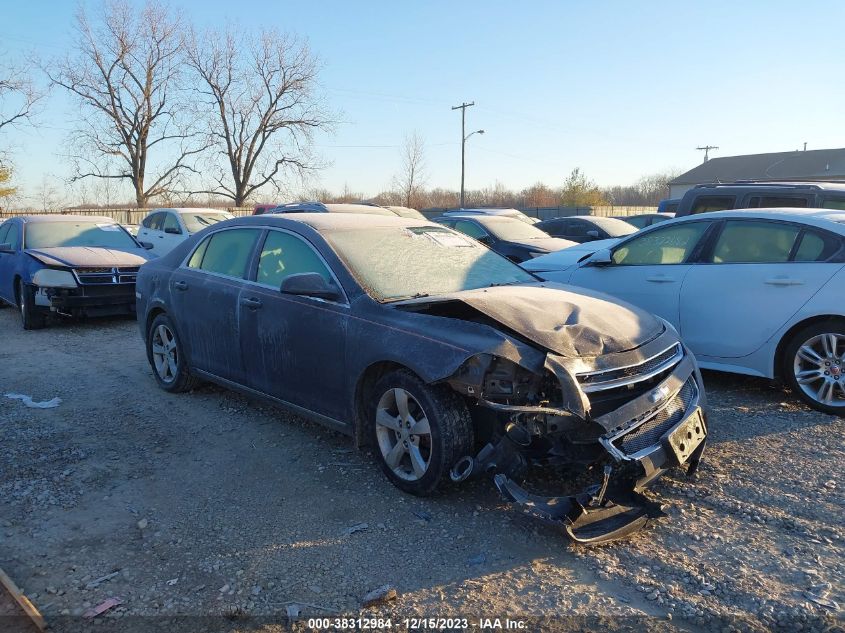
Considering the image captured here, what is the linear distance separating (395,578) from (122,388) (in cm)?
409

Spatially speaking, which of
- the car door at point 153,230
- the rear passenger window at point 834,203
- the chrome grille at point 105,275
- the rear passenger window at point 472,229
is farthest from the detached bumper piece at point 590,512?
the car door at point 153,230

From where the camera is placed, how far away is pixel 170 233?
1534 centimetres

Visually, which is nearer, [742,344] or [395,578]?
[395,578]

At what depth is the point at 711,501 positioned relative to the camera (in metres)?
3.71

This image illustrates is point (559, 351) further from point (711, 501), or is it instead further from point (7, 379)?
point (7, 379)

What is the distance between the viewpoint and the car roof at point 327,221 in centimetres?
483

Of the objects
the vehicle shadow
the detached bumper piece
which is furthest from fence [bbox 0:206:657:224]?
the detached bumper piece

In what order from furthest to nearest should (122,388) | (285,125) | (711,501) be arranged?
1. (285,125)
2. (122,388)
3. (711,501)

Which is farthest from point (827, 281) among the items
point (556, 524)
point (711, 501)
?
point (556, 524)

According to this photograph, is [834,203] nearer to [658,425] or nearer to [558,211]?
[658,425]

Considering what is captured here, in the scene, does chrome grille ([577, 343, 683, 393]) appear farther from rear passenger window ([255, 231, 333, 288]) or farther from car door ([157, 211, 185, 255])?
car door ([157, 211, 185, 255])

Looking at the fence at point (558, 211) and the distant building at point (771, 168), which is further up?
the distant building at point (771, 168)

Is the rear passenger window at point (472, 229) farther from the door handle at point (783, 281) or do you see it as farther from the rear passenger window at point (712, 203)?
the door handle at point (783, 281)

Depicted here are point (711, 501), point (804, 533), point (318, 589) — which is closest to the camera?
point (318, 589)
